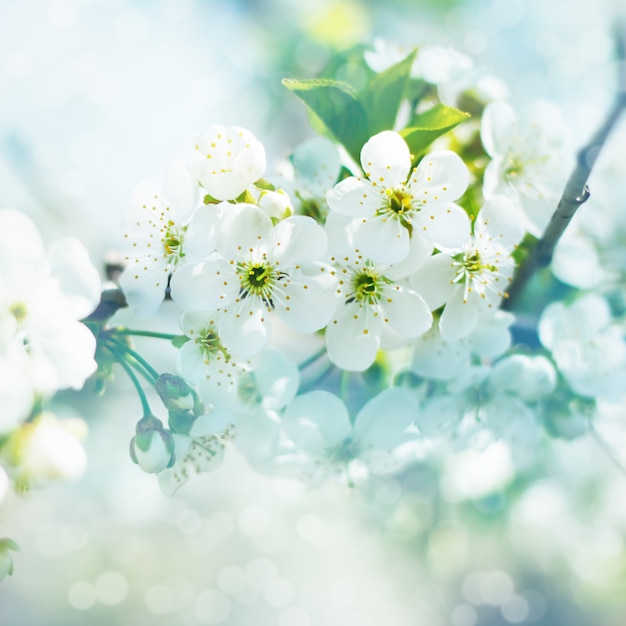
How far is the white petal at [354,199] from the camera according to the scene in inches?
16.4

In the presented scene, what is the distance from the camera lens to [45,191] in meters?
1.25

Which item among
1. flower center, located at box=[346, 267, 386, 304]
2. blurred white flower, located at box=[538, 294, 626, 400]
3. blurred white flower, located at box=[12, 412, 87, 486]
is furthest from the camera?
blurred white flower, located at box=[538, 294, 626, 400]

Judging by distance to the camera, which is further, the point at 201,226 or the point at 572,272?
the point at 572,272

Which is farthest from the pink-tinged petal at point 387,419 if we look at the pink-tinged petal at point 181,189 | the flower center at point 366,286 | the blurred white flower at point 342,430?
the pink-tinged petal at point 181,189

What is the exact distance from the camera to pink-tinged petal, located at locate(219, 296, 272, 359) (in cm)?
42

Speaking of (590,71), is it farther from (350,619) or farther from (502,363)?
(350,619)

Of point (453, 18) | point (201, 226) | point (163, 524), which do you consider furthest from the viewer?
point (163, 524)

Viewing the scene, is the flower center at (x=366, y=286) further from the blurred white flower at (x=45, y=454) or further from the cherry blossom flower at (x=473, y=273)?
the blurred white flower at (x=45, y=454)

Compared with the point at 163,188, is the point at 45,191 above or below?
A: below

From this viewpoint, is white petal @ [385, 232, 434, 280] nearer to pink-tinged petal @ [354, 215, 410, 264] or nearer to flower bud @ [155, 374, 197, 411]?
pink-tinged petal @ [354, 215, 410, 264]

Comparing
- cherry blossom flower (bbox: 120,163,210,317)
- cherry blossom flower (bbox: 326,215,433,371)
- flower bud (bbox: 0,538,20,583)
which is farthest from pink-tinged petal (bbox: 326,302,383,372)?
flower bud (bbox: 0,538,20,583)

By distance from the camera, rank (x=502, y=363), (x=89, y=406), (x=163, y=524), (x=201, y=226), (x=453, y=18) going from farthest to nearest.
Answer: (x=163, y=524) → (x=453, y=18) → (x=89, y=406) → (x=502, y=363) → (x=201, y=226)

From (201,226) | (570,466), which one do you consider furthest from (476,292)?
(570,466)

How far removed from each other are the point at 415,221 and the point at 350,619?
4.33 ft
